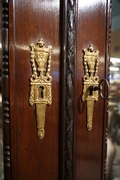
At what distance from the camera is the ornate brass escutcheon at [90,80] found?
1.70ft

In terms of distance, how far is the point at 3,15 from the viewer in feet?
1.33

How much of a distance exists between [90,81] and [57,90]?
12 centimetres

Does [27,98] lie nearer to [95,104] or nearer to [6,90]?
[6,90]

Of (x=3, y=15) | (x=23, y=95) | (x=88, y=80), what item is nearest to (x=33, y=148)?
(x=23, y=95)

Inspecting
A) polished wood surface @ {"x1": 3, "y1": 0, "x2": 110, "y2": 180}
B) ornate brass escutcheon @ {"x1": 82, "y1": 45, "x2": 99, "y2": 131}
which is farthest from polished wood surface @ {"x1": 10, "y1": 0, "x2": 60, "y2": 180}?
ornate brass escutcheon @ {"x1": 82, "y1": 45, "x2": 99, "y2": 131}

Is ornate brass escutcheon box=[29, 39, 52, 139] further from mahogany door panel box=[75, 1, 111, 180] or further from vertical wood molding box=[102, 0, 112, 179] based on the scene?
vertical wood molding box=[102, 0, 112, 179]

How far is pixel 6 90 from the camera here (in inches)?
16.4

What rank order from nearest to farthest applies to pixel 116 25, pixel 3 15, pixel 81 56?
1. pixel 3 15
2. pixel 81 56
3. pixel 116 25

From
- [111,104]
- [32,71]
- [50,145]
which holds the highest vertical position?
[32,71]

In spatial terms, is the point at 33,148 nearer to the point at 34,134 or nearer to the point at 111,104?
the point at 34,134

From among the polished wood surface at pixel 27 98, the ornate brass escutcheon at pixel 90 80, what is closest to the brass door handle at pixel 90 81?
the ornate brass escutcheon at pixel 90 80

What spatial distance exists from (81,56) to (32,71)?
17cm

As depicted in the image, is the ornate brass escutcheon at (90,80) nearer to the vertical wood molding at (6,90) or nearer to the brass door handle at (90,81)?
the brass door handle at (90,81)

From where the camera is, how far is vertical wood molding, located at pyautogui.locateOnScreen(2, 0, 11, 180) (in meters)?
0.41
